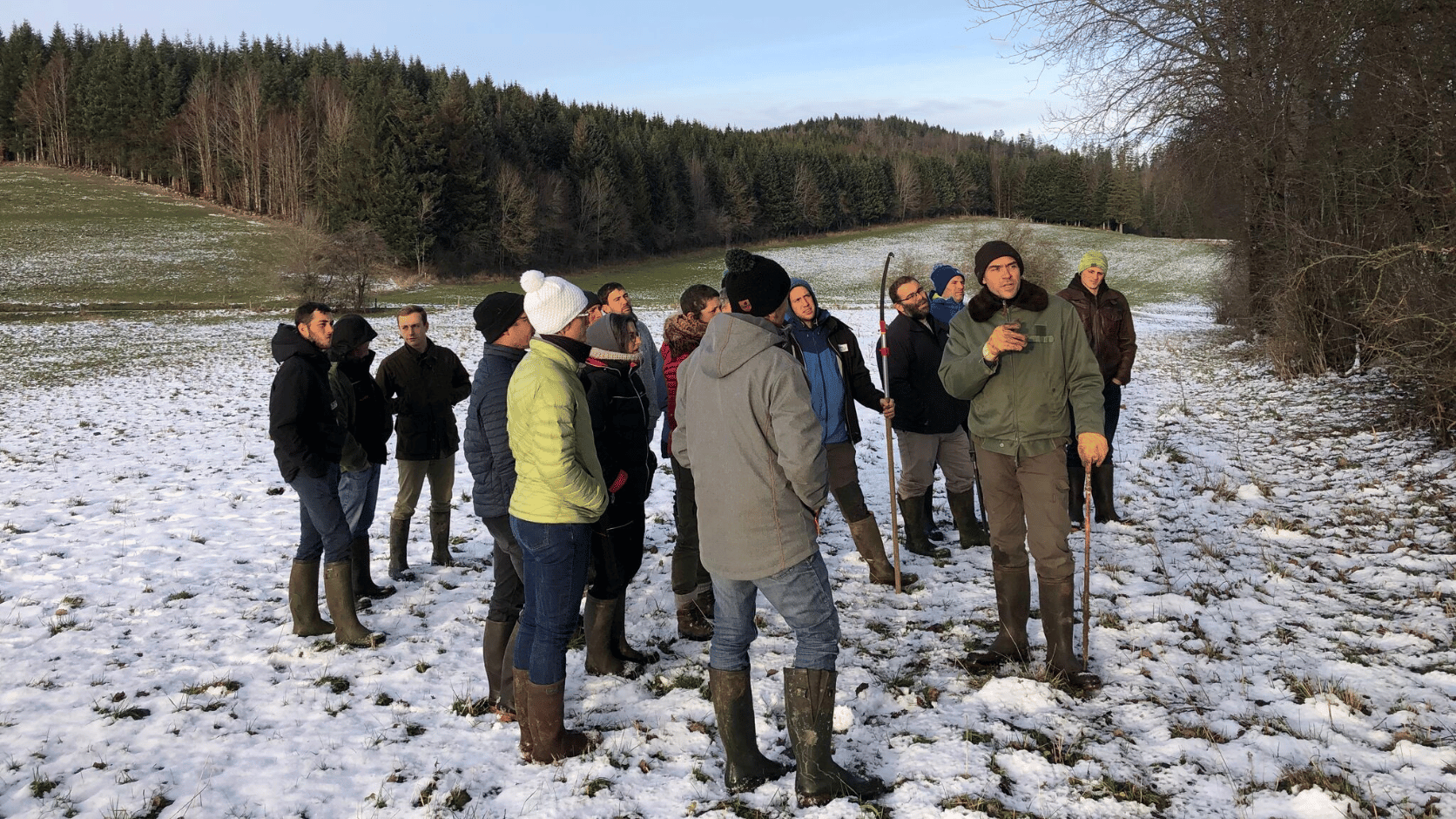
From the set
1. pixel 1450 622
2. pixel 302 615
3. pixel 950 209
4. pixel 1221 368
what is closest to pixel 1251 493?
pixel 1450 622

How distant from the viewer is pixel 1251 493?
762 cm

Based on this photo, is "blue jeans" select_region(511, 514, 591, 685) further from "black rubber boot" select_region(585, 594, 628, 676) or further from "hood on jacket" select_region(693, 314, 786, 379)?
"hood on jacket" select_region(693, 314, 786, 379)

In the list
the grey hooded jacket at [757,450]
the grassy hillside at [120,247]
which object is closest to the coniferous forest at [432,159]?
the grassy hillside at [120,247]

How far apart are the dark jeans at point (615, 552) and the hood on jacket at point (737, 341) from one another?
1352 mm

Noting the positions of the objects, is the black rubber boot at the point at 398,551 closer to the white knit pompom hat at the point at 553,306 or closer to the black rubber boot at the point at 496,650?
the black rubber boot at the point at 496,650

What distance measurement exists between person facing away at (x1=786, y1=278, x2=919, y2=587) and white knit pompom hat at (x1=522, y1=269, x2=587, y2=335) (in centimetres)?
213

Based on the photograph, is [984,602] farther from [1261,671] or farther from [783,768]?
[783,768]

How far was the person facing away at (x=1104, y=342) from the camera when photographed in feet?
22.9

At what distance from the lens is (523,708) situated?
386cm

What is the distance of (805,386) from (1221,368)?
17.2m

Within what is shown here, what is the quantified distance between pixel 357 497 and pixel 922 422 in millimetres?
4427

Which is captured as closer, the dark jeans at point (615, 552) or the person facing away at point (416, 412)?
the dark jeans at point (615, 552)

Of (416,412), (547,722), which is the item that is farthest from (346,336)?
(547,722)

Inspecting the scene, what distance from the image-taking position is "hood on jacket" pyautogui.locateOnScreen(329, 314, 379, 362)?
560 centimetres
